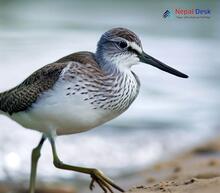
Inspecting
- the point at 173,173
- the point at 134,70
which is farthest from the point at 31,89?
the point at 134,70

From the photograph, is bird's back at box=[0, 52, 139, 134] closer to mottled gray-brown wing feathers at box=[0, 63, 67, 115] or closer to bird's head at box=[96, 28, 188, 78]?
mottled gray-brown wing feathers at box=[0, 63, 67, 115]

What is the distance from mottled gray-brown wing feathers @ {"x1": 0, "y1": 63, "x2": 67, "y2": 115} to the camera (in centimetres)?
748

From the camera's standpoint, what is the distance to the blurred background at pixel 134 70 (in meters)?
12.2

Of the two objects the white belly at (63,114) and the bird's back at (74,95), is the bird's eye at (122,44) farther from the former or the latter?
the white belly at (63,114)

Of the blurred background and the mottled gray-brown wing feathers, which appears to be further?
the blurred background

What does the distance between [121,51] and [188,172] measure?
2.82 meters

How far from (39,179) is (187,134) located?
3.42 m

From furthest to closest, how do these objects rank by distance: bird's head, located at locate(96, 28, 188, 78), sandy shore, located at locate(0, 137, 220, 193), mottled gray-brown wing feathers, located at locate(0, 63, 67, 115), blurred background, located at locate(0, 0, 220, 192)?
1. blurred background, located at locate(0, 0, 220, 192)
2. sandy shore, located at locate(0, 137, 220, 193)
3. bird's head, located at locate(96, 28, 188, 78)
4. mottled gray-brown wing feathers, located at locate(0, 63, 67, 115)

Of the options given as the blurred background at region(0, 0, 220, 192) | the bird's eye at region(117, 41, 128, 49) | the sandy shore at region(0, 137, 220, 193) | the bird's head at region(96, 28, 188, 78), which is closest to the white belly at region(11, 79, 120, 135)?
the bird's head at region(96, 28, 188, 78)

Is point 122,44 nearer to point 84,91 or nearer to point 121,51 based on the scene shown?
point 121,51

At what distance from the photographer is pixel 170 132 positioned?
44.5ft

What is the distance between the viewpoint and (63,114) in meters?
7.29

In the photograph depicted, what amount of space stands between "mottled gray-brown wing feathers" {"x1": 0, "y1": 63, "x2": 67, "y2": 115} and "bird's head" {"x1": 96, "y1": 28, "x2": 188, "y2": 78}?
0.42 meters

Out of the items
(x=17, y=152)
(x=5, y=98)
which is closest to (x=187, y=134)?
(x=17, y=152)
